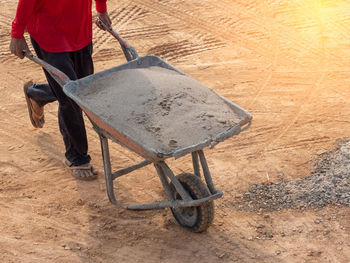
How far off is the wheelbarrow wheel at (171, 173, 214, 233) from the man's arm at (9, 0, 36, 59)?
1.51 m

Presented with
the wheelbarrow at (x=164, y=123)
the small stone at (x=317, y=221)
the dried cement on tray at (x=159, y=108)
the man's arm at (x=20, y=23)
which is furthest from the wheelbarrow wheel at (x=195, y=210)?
the man's arm at (x=20, y=23)

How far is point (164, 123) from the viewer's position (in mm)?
3385

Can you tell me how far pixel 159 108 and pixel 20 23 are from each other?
4.04 feet

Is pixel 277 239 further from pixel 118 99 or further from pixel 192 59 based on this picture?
pixel 192 59

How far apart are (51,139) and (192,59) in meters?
2.14

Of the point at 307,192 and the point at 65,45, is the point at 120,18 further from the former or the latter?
the point at 307,192

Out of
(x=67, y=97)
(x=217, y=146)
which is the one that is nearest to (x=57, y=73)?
(x=67, y=97)

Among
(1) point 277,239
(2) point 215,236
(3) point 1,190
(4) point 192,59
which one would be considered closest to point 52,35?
(3) point 1,190

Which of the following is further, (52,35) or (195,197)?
(52,35)

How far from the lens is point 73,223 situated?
394 cm

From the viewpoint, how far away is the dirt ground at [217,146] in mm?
3670

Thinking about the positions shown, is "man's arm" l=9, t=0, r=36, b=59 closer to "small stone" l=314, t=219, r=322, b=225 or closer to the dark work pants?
the dark work pants

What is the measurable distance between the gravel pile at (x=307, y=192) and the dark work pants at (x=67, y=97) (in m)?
1.39

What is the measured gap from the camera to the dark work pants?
411 centimetres
